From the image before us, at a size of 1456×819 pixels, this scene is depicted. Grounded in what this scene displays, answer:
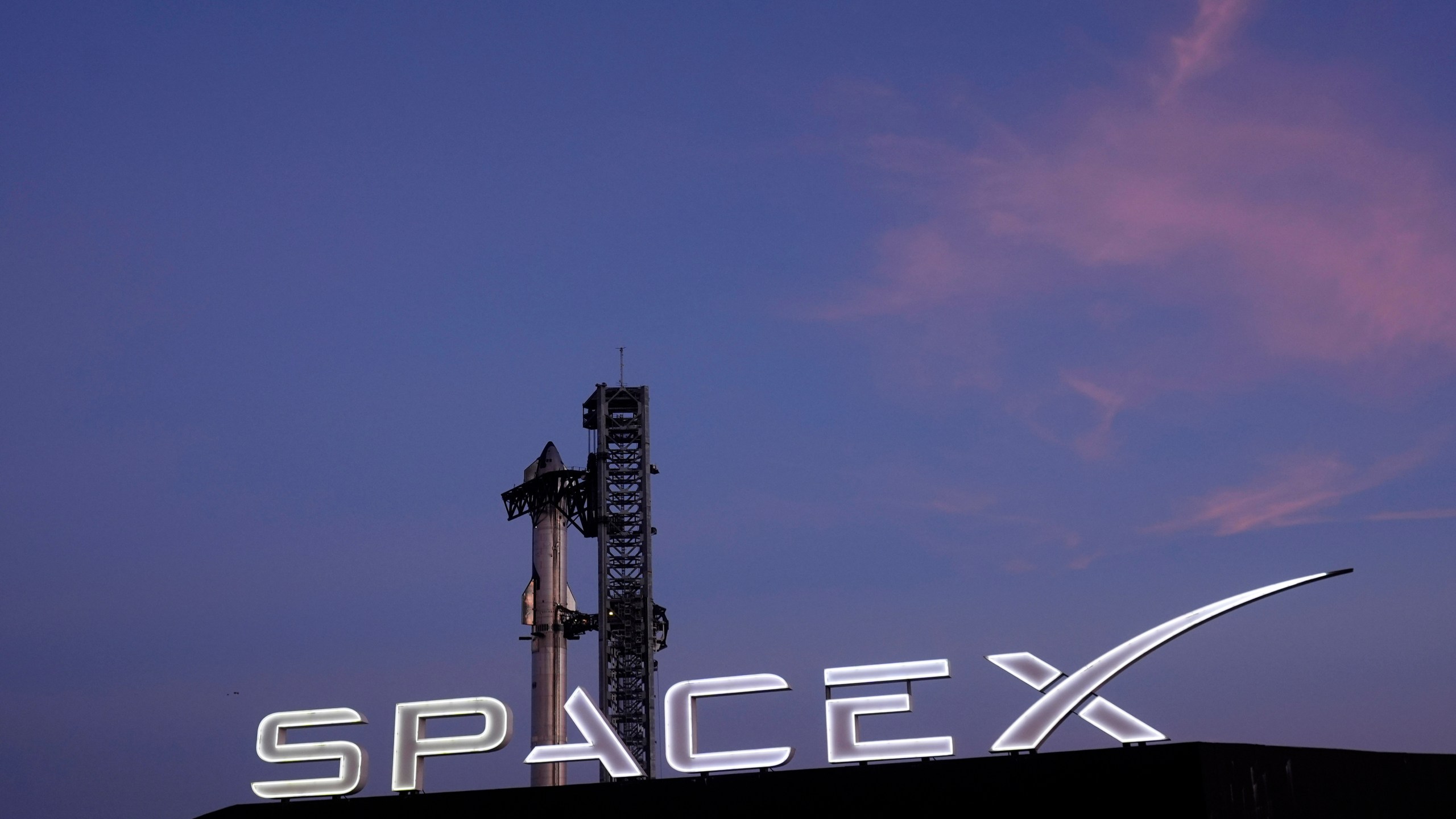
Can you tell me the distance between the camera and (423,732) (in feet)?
109

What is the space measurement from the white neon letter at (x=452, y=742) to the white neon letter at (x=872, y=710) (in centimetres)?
695

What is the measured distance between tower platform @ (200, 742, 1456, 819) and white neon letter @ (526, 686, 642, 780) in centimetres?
47

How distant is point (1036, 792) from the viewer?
2825cm

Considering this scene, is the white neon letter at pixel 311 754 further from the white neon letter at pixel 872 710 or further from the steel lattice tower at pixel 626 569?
the steel lattice tower at pixel 626 569

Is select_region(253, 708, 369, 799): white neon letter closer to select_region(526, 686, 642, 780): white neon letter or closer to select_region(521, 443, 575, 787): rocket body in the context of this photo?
select_region(526, 686, 642, 780): white neon letter

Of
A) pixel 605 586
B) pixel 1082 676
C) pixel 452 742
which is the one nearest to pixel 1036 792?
pixel 1082 676

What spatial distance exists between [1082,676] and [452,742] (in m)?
12.7

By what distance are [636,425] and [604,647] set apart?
392 inches

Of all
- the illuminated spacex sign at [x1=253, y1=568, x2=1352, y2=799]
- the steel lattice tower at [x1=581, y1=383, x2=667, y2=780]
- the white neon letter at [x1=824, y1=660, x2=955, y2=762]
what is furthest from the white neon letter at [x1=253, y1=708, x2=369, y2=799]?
the steel lattice tower at [x1=581, y1=383, x2=667, y2=780]

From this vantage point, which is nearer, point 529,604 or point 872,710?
point 872,710

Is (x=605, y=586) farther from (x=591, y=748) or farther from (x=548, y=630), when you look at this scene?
(x=591, y=748)

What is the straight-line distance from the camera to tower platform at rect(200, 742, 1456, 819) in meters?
27.5

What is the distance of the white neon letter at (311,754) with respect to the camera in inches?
1284

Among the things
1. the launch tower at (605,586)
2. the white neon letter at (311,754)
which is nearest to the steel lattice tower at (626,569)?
the launch tower at (605,586)
